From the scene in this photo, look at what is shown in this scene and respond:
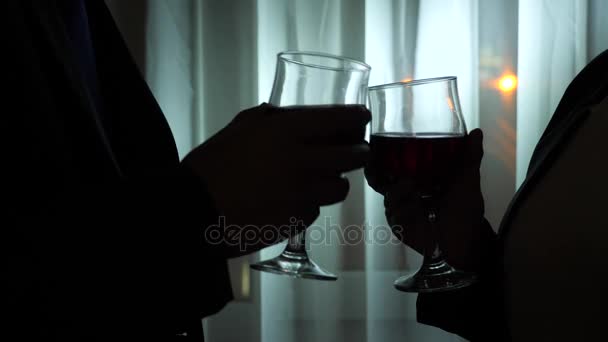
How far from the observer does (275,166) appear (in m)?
0.50

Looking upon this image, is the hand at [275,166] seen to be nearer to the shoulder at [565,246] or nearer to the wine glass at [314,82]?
the wine glass at [314,82]

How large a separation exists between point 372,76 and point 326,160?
3.65 feet

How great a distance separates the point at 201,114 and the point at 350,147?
117 centimetres

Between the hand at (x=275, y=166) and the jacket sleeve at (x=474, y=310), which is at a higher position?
the hand at (x=275, y=166)

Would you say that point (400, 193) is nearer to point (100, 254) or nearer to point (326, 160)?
point (326, 160)

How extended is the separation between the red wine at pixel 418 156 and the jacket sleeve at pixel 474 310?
0.22m

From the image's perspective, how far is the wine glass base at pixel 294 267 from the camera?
24.6 inches

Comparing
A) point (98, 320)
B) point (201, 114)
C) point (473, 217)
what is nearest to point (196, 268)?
point (98, 320)

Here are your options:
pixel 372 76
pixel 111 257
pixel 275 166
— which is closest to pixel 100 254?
pixel 111 257

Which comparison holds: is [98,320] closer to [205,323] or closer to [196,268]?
[196,268]

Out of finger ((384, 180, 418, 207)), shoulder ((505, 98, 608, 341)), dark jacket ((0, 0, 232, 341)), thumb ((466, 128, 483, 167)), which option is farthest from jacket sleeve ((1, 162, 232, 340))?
shoulder ((505, 98, 608, 341))

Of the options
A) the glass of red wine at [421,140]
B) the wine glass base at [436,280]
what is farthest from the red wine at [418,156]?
the wine glass base at [436,280]

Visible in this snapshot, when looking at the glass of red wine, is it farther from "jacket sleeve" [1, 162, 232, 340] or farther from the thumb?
"jacket sleeve" [1, 162, 232, 340]

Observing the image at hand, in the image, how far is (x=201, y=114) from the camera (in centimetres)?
162
